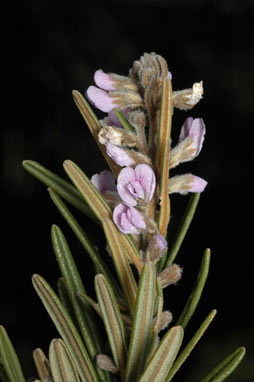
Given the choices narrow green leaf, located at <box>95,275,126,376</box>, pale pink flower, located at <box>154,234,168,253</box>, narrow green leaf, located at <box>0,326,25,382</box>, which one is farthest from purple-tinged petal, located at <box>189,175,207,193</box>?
narrow green leaf, located at <box>0,326,25,382</box>

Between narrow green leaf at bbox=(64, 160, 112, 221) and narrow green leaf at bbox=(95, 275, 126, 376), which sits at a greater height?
narrow green leaf at bbox=(64, 160, 112, 221)

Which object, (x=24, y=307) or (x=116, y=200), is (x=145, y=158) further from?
(x=24, y=307)

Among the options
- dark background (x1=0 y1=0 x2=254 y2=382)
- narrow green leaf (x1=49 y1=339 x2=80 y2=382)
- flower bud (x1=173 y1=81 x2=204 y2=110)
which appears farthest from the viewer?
dark background (x1=0 y1=0 x2=254 y2=382)

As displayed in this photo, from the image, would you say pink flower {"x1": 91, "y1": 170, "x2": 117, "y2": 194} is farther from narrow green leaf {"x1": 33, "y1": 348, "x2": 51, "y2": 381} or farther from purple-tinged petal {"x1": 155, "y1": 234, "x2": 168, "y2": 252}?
narrow green leaf {"x1": 33, "y1": 348, "x2": 51, "y2": 381}

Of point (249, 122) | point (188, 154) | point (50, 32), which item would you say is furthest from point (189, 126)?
point (50, 32)

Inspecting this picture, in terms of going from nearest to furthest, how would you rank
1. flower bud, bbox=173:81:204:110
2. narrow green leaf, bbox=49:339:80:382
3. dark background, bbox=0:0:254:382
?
narrow green leaf, bbox=49:339:80:382
flower bud, bbox=173:81:204:110
dark background, bbox=0:0:254:382

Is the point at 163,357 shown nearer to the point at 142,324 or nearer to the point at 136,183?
the point at 142,324
